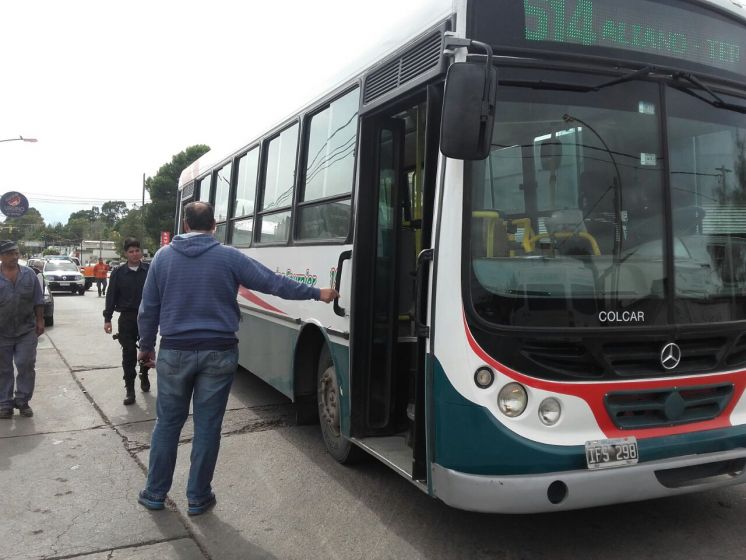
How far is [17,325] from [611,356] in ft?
19.7

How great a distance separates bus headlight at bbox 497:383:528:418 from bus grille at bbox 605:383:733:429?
0.43m

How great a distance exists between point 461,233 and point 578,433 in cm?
113

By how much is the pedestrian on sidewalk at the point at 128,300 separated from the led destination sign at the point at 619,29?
5.50 m

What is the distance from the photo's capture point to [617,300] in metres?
3.45

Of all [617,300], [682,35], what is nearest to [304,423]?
[617,300]

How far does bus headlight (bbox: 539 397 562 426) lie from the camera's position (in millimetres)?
3336

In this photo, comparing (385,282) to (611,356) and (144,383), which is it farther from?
(144,383)

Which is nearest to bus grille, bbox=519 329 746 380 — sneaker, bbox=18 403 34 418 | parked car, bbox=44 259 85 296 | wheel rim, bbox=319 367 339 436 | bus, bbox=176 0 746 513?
bus, bbox=176 0 746 513

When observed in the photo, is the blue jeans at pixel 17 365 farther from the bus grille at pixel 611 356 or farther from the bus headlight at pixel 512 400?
the bus grille at pixel 611 356

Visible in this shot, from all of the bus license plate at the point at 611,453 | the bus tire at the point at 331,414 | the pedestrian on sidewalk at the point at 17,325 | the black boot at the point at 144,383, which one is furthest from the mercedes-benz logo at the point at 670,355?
the black boot at the point at 144,383

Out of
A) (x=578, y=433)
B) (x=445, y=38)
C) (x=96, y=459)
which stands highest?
(x=445, y=38)

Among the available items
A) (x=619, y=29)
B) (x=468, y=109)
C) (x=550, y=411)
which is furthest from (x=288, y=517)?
(x=619, y=29)

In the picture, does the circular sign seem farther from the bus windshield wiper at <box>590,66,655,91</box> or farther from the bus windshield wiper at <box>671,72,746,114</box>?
the bus windshield wiper at <box>671,72,746,114</box>

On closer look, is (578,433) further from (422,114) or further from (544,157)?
(422,114)
